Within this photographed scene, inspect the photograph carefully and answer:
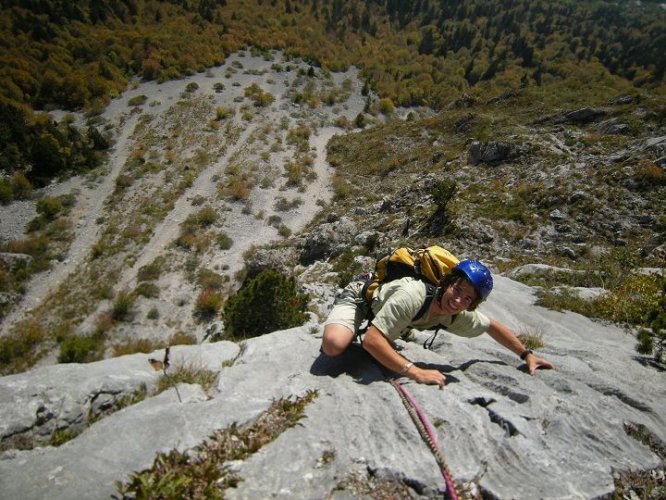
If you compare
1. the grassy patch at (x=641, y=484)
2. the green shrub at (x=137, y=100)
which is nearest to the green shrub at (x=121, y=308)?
the grassy patch at (x=641, y=484)

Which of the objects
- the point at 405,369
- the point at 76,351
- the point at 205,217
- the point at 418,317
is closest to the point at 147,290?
the point at 76,351

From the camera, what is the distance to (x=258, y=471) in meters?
2.79

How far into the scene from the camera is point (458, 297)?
3.74 metres

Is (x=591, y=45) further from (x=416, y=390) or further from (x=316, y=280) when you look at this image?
(x=416, y=390)

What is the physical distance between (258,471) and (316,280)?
13.5 m

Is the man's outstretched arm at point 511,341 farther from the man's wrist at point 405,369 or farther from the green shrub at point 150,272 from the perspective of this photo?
the green shrub at point 150,272

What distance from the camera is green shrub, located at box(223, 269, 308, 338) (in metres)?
9.52

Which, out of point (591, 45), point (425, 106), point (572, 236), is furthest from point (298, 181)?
point (591, 45)

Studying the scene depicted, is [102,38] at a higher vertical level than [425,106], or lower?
higher

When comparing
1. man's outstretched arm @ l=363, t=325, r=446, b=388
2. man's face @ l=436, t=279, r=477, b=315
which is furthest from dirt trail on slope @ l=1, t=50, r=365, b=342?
man's face @ l=436, t=279, r=477, b=315

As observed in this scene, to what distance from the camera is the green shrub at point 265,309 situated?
952 cm

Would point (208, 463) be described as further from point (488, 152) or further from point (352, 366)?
point (488, 152)

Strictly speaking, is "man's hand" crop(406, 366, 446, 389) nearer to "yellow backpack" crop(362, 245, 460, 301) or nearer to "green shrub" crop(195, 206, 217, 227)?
"yellow backpack" crop(362, 245, 460, 301)

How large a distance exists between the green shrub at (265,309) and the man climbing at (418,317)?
5210mm
